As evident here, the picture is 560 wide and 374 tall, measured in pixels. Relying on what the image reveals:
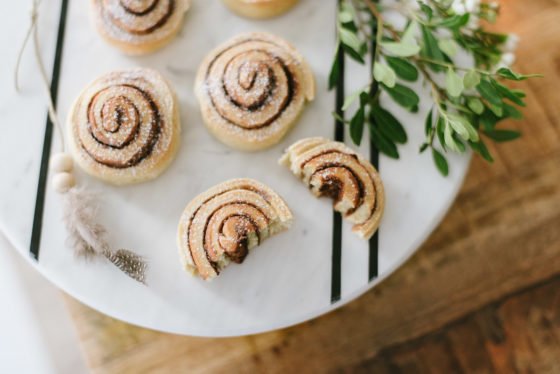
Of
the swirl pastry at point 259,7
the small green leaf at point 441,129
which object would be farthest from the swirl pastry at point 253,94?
the small green leaf at point 441,129

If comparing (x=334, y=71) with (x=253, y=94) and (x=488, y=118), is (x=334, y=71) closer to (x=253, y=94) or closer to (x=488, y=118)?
(x=253, y=94)

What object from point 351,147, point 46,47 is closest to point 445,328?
point 351,147

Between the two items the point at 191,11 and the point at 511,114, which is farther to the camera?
the point at 191,11

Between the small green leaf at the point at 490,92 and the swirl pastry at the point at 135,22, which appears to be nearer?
the small green leaf at the point at 490,92

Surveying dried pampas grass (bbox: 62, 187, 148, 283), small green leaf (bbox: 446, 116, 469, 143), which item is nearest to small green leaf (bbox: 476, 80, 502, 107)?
small green leaf (bbox: 446, 116, 469, 143)

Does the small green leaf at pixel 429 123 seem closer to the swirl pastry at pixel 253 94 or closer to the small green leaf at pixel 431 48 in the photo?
the small green leaf at pixel 431 48

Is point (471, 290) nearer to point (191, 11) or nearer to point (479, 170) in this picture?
point (479, 170)

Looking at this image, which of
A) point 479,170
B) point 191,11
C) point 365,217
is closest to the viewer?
point 365,217
